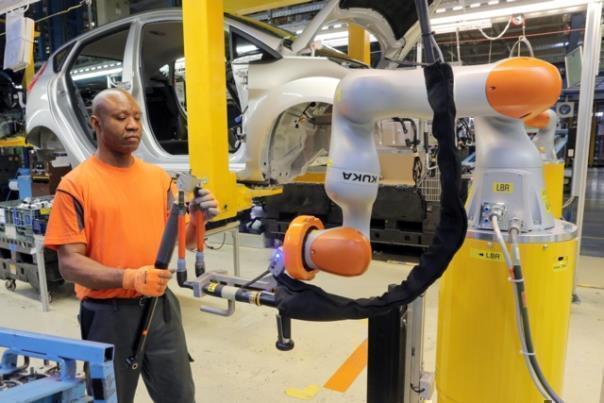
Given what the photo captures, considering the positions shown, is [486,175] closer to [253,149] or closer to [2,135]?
[253,149]

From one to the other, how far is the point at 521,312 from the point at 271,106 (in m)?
2.32

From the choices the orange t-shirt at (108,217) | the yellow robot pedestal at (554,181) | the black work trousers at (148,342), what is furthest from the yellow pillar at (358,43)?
the black work trousers at (148,342)

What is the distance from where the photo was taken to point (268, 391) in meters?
2.44

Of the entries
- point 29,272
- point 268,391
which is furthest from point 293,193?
point 268,391

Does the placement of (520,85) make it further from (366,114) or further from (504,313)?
(504,313)

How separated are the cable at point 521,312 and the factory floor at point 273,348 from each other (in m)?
1.32

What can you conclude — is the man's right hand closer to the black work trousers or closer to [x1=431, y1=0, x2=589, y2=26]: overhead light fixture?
the black work trousers

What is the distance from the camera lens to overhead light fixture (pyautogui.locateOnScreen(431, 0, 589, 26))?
152 inches

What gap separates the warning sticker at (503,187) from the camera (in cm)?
124

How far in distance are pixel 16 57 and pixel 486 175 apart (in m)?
4.18

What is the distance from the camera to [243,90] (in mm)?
3285

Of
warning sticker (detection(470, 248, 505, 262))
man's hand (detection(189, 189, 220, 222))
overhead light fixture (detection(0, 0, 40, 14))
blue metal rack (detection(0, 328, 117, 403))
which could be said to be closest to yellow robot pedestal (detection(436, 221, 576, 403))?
warning sticker (detection(470, 248, 505, 262))

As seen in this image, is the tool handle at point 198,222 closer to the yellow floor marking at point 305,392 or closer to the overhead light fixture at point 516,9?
the yellow floor marking at point 305,392

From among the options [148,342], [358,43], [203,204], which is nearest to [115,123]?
[203,204]
